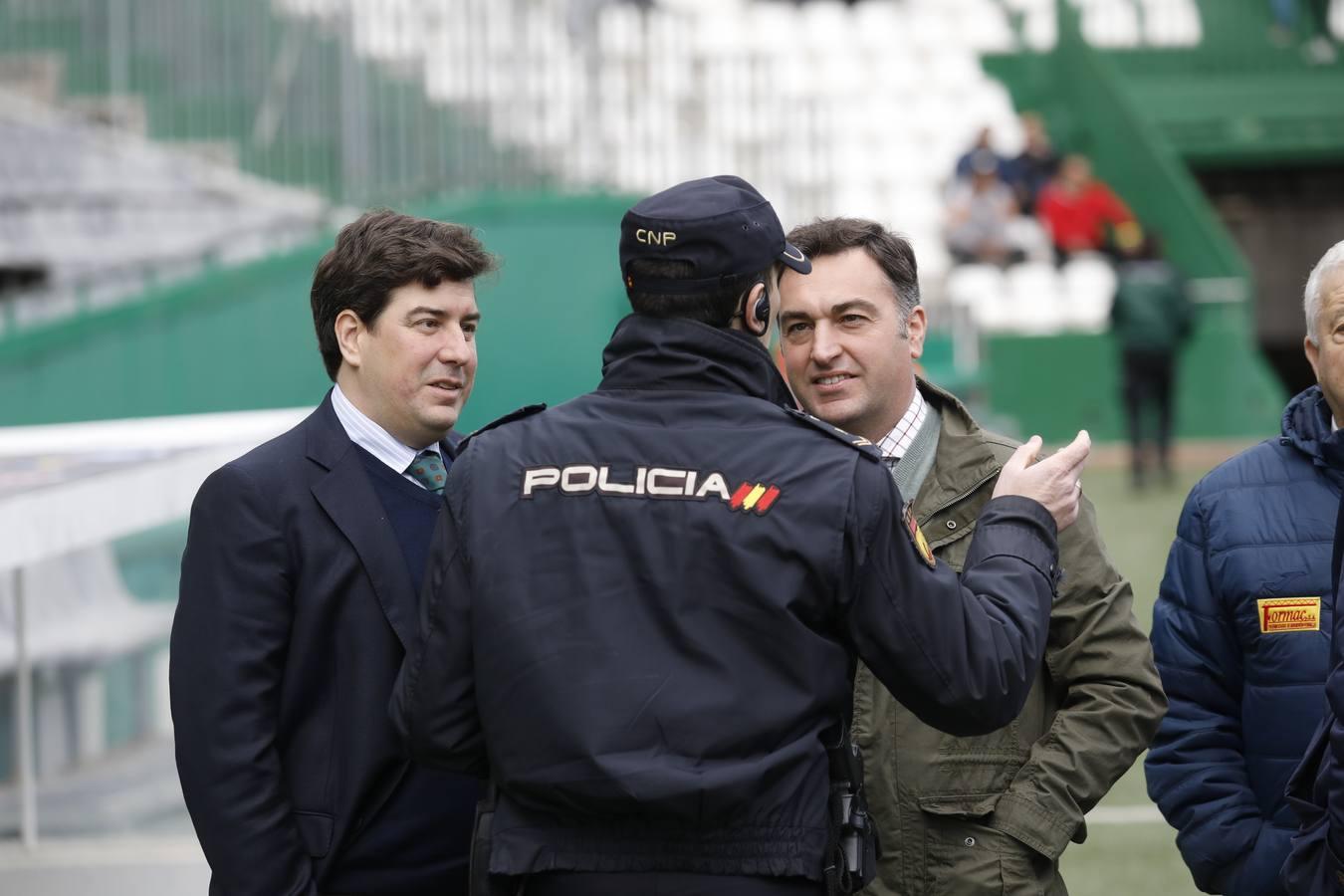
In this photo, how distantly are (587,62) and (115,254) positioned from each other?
13.1 feet

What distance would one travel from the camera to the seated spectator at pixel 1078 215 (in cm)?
1653

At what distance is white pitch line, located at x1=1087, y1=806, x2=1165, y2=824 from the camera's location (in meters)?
6.46

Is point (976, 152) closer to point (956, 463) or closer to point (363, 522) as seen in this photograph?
point (956, 463)

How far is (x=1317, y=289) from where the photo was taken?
121 inches

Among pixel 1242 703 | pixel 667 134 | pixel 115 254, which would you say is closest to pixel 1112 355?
pixel 667 134

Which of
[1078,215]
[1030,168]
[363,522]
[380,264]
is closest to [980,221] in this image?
[1030,168]

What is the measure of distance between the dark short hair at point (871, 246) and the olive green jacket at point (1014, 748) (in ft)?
1.11

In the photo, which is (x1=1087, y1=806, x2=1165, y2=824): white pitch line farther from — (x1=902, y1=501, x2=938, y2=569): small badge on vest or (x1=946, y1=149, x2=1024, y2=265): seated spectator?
(x1=946, y1=149, x2=1024, y2=265): seated spectator

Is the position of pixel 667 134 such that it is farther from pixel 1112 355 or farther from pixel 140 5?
pixel 1112 355

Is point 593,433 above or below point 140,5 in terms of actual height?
below

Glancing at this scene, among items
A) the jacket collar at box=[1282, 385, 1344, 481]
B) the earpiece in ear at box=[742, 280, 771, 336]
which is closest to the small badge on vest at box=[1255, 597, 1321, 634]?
the jacket collar at box=[1282, 385, 1344, 481]

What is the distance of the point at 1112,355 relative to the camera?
15898 mm

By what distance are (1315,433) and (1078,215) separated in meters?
13.8

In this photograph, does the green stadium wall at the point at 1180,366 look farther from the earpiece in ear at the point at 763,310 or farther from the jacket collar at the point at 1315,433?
the earpiece in ear at the point at 763,310
